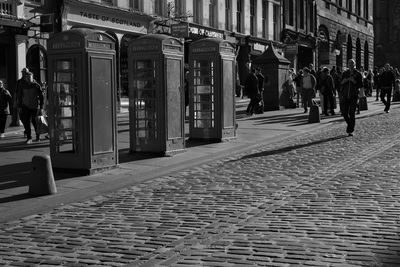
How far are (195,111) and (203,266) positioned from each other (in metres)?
9.63

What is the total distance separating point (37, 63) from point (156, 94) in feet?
36.2

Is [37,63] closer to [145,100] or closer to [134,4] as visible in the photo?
[134,4]

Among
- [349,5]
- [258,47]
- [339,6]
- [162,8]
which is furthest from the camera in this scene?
[349,5]

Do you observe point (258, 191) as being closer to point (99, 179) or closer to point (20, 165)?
point (99, 179)

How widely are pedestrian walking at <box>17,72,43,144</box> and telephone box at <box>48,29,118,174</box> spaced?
4.57m

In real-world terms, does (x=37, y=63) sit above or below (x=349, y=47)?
below

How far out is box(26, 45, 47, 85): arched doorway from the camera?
21078 mm

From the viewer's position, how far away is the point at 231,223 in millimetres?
6348

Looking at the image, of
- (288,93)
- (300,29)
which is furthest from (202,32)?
(300,29)

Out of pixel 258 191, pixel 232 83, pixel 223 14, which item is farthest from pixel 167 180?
pixel 223 14

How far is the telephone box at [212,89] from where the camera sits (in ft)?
45.4

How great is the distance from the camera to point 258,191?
810 centimetres

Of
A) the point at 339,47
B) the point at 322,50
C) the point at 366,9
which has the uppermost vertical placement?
the point at 366,9

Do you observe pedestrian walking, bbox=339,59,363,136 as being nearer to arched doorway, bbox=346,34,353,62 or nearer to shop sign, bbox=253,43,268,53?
shop sign, bbox=253,43,268,53
